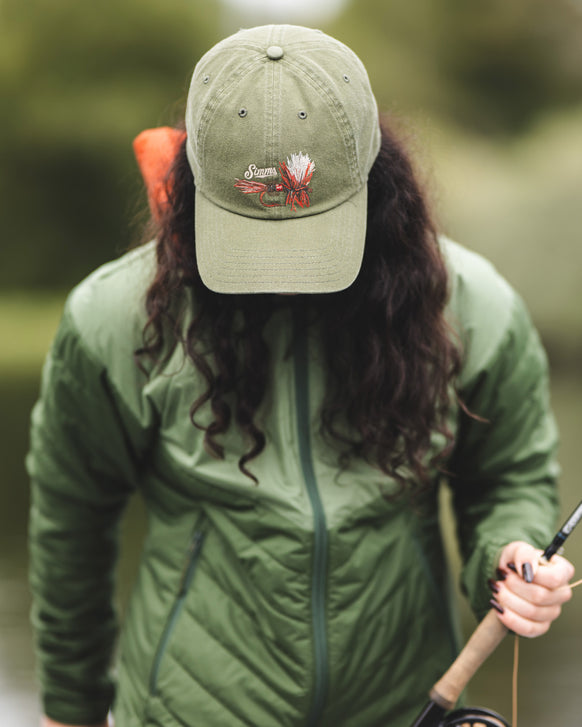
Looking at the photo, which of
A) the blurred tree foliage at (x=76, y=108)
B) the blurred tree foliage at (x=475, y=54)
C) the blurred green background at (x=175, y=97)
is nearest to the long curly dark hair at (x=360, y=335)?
→ the blurred green background at (x=175, y=97)

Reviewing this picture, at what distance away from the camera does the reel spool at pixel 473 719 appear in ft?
3.46

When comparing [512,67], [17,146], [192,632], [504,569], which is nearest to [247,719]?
[192,632]

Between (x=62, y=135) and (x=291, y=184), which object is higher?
(x=291, y=184)

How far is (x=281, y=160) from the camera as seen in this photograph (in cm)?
99

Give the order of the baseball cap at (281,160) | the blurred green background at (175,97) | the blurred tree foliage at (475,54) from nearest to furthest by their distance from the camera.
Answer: the baseball cap at (281,160) < the blurred green background at (175,97) < the blurred tree foliage at (475,54)

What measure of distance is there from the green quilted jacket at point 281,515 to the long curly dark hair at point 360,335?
0.02 metres

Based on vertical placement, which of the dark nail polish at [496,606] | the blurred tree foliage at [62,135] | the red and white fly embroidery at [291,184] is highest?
the red and white fly embroidery at [291,184]

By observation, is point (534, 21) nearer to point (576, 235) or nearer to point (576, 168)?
point (576, 168)

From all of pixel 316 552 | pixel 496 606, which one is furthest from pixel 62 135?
pixel 496 606

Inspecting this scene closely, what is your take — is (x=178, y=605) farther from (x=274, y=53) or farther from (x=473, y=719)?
(x=274, y=53)

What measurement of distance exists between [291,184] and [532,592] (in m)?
0.54

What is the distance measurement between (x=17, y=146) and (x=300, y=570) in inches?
268

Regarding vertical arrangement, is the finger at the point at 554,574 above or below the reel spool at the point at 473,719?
above

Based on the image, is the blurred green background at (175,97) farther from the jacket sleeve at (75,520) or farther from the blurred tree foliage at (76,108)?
the jacket sleeve at (75,520)
